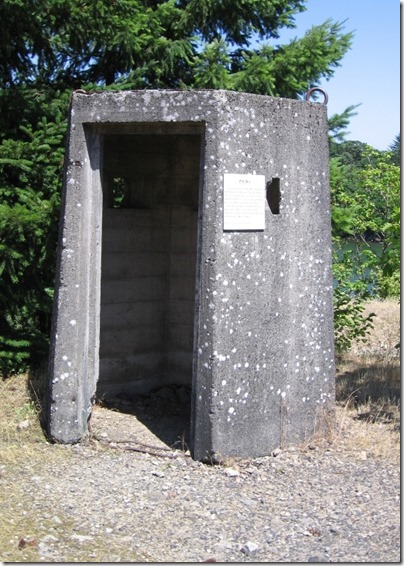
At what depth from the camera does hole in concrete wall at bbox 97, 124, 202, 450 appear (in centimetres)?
738

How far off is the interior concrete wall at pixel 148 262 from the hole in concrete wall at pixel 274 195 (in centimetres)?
194

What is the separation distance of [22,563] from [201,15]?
6239 millimetres

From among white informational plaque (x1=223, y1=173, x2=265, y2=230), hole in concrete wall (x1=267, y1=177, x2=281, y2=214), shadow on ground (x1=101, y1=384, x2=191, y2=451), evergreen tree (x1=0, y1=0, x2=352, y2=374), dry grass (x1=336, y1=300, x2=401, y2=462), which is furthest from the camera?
evergreen tree (x1=0, y1=0, x2=352, y2=374)

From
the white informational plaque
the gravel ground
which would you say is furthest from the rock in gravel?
the white informational plaque

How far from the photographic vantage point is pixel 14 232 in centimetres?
700

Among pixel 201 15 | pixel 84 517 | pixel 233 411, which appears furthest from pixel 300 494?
pixel 201 15

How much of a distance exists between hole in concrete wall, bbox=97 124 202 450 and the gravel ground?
146 centimetres

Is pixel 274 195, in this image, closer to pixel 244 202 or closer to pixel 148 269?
pixel 244 202

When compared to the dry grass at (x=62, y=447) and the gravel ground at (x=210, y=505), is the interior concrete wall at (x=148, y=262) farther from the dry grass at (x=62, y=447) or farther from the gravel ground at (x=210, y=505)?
the gravel ground at (x=210, y=505)

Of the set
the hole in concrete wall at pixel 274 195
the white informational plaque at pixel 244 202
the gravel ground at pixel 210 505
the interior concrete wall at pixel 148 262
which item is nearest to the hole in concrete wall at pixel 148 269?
the interior concrete wall at pixel 148 262

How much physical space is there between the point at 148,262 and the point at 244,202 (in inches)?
91.6

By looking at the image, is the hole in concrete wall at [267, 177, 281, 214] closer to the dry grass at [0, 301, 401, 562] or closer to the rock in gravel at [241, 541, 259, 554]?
the dry grass at [0, 301, 401, 562]

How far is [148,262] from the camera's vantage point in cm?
770

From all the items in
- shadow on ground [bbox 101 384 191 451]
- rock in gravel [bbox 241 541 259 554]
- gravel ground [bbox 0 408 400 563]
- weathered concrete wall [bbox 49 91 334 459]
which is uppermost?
weathered concrete wall [bbox 49 91 334 459]
